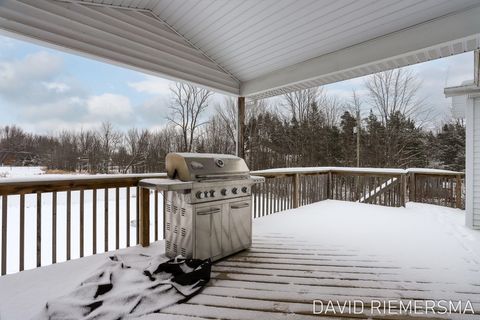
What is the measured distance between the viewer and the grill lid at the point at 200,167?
8.53 feet

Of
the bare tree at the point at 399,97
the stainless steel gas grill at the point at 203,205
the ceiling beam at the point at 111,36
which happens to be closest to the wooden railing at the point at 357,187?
the stainless steel gas grill at the point at 203,205

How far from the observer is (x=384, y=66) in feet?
12.3

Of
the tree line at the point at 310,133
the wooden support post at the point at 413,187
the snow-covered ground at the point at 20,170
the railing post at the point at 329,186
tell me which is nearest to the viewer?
the railing post at the point at 329,186

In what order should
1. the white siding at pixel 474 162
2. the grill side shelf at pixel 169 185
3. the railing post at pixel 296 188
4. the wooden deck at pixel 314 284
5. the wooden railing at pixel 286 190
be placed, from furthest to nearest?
the railing post at pixel 296 188 < the wooden railing at pixel 286 190 < the white siding at pixel 474 162 < the grill side shelf at pixel 169 185 < the wooden deck at pixel 314 284

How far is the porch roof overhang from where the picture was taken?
2781mm

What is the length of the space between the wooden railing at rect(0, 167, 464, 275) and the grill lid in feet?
2.34

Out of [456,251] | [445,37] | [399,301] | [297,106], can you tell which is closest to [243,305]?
[399,301]

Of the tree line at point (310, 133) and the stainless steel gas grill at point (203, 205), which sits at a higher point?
the tree line at point (310, 133)

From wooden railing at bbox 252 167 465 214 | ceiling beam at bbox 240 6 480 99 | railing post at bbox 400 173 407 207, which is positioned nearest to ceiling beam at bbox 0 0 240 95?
ceiling beam at bbox 240 6 480 99

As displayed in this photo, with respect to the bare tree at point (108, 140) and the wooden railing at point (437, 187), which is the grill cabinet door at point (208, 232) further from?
the bare tree at point (108, 140)

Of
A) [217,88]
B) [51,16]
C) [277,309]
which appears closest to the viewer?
[277,309]

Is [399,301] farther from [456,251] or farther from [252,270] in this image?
[456,251]

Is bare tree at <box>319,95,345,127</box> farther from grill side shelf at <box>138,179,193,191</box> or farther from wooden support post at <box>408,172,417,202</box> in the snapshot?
grill side shelf at <box>138,179,193,191</box>

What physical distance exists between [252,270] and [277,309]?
71cm
